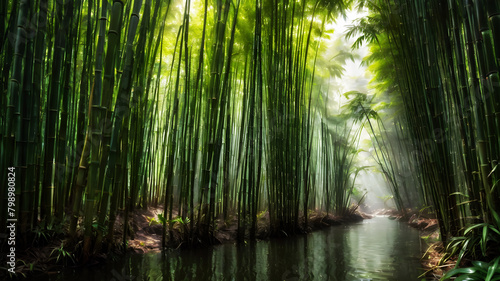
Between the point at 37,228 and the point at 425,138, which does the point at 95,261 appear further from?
the point at 425,138

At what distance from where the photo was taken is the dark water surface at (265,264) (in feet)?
4.59

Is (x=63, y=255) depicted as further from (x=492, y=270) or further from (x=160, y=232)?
(x=492, y=270)

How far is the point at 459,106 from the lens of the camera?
54.8 inches

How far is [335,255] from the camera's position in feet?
6.48

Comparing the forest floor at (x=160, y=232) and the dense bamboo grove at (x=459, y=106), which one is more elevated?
the dense bamboo grove at (x=459, y=106)

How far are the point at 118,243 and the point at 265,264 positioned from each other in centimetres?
101

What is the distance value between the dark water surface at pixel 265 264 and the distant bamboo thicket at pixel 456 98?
476 millimetres

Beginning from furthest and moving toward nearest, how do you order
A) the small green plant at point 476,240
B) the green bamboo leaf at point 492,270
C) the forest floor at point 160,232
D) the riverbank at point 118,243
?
the forest floor at point 160,232, the riverbank at point 118,243, the small green plant at point 476,240, the green bamboo leaf at point 492,270

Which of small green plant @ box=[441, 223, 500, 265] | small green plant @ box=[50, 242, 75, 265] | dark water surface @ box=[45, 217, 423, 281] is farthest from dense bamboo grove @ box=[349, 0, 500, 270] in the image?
small green plant @ box=[50, 242, 75, 265]

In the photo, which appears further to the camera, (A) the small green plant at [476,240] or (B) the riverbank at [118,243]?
(B) the riverbank at [118,243]

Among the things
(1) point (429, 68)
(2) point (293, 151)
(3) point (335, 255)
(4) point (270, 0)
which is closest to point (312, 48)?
(4) point (270, 0)

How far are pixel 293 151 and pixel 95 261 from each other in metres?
1.98

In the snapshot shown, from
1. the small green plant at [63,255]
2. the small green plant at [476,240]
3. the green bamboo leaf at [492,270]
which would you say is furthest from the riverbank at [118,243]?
the green bamboo leaf at [492,270]

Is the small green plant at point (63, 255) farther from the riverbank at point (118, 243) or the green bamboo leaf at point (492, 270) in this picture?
the green bamboo leaf at point (492, 270)
